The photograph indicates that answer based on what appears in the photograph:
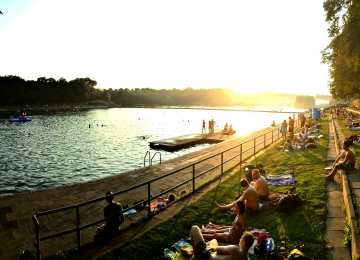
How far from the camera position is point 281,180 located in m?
11.2

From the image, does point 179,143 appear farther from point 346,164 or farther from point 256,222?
point 256,222

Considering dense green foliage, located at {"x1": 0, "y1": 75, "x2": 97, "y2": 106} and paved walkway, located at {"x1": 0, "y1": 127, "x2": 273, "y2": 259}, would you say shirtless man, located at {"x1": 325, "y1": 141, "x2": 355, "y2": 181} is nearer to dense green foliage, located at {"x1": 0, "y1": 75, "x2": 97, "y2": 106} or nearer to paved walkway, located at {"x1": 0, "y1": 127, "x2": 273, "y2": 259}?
paved walkway, located at {"x1": 0, "y1": 127, "x2": 273, "y2": 259}

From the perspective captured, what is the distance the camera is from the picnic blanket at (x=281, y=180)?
10.7 metres

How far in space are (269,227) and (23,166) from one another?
2392 cm

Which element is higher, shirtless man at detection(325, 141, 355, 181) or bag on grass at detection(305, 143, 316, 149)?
shirtless man at detection(325, 141, 355, 181)

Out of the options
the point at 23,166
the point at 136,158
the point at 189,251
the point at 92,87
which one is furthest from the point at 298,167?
the point at 92,87

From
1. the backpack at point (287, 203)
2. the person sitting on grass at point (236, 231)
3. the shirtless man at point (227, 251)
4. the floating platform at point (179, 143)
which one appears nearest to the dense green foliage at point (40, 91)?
the floating platform at point (179, 143)

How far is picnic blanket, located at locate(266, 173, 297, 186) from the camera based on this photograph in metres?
10.7

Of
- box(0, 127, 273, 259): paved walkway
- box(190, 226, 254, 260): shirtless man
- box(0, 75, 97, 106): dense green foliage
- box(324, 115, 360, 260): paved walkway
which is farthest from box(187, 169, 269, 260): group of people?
box(0, 75, 97, 106): dense green foliage

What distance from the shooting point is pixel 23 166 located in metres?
24.4

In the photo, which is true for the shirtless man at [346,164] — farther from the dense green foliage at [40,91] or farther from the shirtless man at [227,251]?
the dense green foliage at [40,91]

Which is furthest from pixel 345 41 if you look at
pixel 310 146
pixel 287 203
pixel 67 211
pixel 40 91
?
pixel 40 91

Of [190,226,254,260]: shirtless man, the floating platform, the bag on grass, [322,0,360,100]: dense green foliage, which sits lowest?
the floating platform

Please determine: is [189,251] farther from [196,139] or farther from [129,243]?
[196,139]
